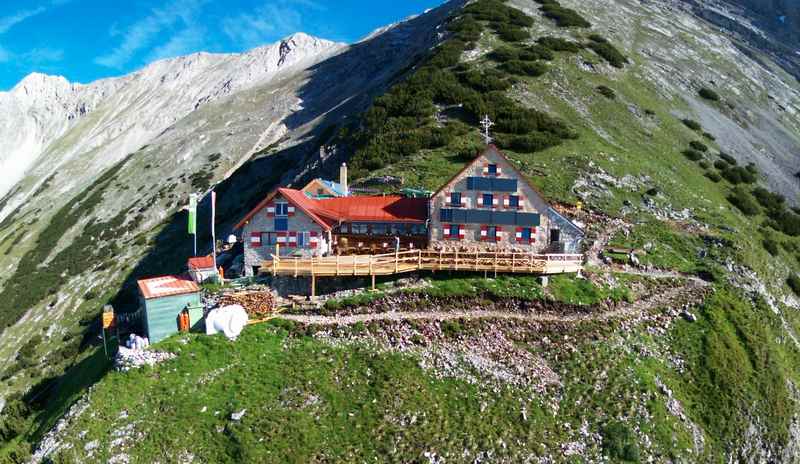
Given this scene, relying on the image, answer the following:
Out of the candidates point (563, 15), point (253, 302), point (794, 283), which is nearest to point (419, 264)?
point (253, 302)

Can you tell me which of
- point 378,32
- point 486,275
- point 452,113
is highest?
point 378,32

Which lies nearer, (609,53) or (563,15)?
(609,53)

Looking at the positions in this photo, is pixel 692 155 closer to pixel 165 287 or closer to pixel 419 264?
pixel 419 264

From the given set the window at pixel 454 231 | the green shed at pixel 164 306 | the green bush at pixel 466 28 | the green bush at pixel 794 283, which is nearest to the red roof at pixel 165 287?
the green shed at pixel 164 306

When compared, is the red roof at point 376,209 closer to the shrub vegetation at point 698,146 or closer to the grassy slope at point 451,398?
the grassy slope at point 451,398

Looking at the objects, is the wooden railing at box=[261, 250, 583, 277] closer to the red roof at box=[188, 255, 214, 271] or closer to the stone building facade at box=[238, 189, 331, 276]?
the stone building facade at box=[238, 189, 331, 276]

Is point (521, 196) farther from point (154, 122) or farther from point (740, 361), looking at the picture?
point (154, 122)

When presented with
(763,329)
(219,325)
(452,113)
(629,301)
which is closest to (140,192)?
(452,113)
